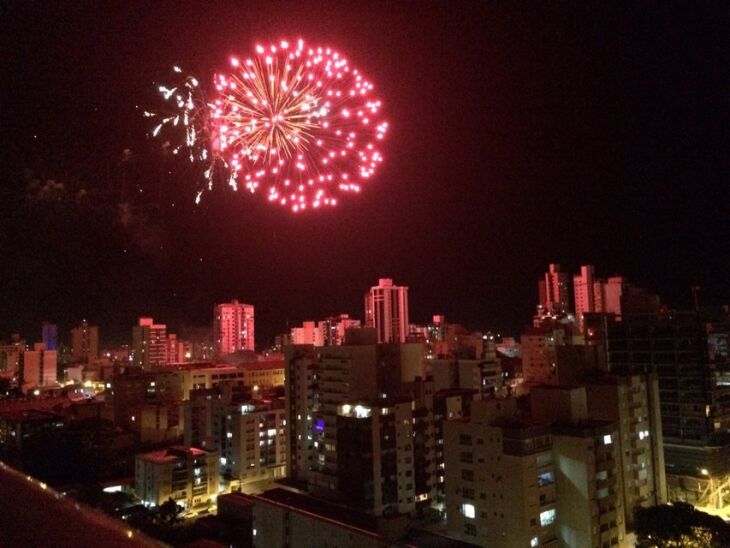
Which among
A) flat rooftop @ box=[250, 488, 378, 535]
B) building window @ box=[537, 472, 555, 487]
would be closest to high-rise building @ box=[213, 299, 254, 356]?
flat rooftop @ box=[250, 488, 378, 535]

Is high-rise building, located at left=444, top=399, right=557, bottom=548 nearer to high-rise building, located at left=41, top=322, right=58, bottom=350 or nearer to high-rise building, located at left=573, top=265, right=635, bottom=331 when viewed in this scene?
high-rise building, located at left=573, top=265, right=635, bottom=331

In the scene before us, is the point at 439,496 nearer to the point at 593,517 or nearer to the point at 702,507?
the point at 593,517

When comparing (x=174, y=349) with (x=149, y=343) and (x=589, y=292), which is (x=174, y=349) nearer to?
(x=149, y=343)

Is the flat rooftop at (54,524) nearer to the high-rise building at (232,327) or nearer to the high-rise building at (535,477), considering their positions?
the high-rise building at (535,477)

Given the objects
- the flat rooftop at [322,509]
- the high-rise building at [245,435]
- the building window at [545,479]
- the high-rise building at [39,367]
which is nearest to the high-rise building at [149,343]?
the high-rise building at [39,367]

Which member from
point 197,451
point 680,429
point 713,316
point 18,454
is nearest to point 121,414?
point 18,454

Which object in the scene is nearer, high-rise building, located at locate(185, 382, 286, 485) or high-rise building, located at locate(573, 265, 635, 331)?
high-rise building, located at locate(185, 382, 286, 485)
